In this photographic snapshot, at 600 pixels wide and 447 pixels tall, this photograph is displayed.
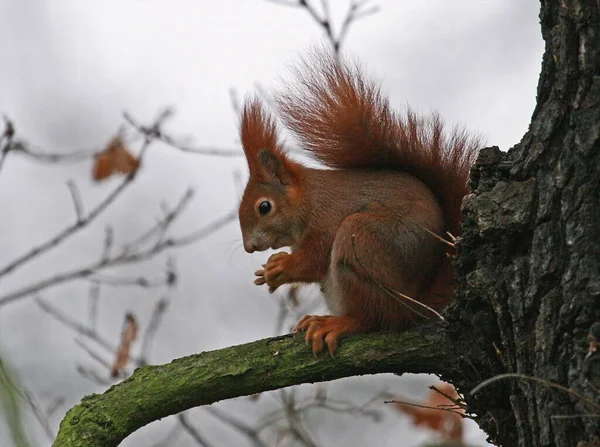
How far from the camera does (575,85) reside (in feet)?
4.75

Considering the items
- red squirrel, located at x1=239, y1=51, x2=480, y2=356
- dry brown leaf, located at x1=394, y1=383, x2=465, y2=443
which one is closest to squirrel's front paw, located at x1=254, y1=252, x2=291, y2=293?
red squirrel, located at x1=239, y1=51, x2=480, y2=356

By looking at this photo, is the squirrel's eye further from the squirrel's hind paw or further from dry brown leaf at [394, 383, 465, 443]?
dry brown leaf at [394, 383, 465, 443]

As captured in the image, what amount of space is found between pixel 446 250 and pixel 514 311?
1.98 feet

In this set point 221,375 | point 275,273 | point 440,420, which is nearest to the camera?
point 221,375

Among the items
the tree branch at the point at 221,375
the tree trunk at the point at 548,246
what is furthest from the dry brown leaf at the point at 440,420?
the tree trunk at the point at 548,246

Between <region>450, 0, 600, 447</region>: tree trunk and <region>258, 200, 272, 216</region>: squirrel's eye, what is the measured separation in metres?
0.85

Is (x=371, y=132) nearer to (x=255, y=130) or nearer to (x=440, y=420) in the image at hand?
(x=255, y=130)

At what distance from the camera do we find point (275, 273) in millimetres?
2191

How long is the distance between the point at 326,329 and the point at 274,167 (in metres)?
0.67

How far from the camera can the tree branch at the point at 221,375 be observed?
180 cm

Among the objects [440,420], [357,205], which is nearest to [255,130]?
[357,205]

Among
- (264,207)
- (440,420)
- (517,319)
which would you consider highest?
(264,207)

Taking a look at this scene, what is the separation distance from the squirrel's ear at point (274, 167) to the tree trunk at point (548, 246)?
2.85 feet

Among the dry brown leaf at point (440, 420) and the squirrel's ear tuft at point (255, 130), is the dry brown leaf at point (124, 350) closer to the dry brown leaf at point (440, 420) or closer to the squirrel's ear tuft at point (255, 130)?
the dry brown leaf at point (440, 420)
